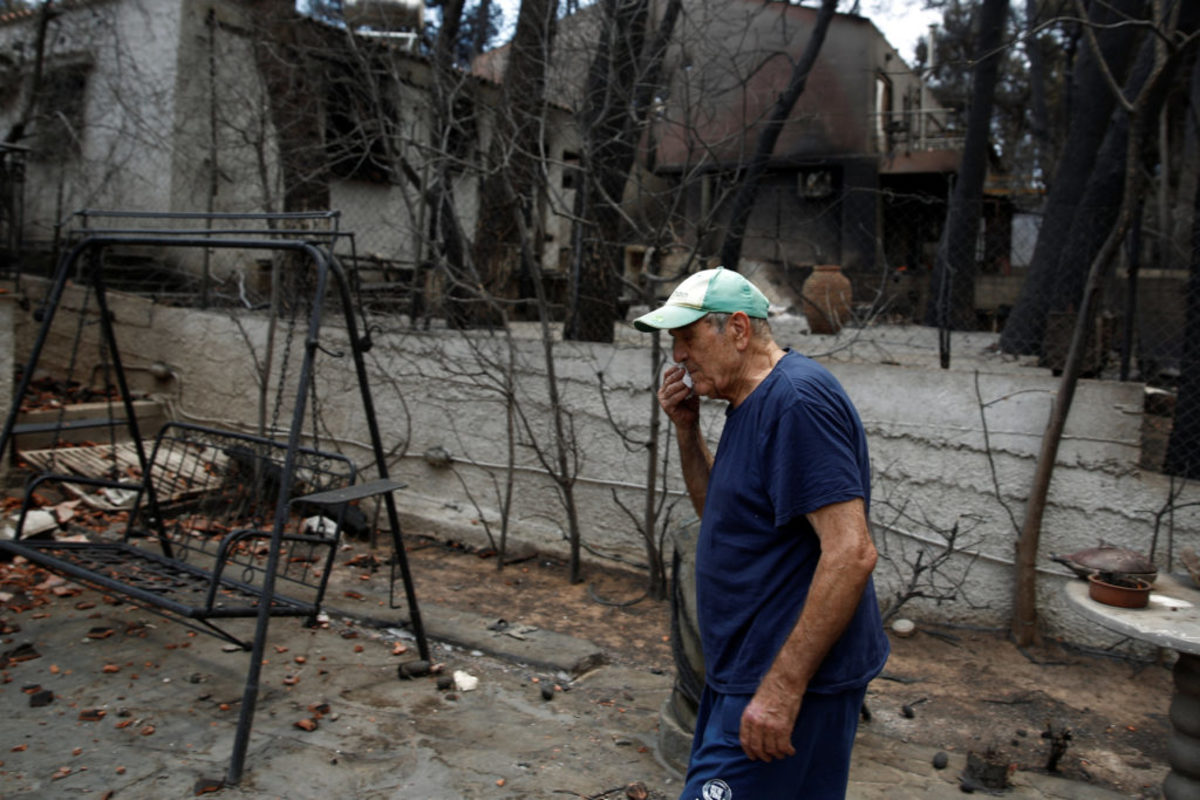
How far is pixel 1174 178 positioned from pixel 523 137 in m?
21.1

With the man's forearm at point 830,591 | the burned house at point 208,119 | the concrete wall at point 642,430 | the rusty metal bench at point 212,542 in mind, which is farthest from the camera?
the burned house at point 208,119

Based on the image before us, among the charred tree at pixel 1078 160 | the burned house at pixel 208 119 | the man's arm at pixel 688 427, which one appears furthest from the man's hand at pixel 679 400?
the charred tree at pixel 1078 160

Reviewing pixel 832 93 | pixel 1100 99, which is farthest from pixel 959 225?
pixel 832 93

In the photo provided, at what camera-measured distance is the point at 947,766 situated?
361 cm

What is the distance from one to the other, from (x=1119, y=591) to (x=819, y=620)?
1.83 metres

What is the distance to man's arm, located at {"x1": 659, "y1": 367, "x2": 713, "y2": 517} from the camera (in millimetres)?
2510

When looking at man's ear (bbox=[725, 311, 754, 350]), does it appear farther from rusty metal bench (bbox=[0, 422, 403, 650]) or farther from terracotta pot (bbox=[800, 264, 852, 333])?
terracotta pot (bbox=[800, 264, 852, 333])

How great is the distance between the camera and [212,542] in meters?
6.21

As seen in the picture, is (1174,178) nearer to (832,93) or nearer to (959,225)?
(832,93)

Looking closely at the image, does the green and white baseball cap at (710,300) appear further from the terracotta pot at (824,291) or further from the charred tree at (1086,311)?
the terracotta pot at (824,291)

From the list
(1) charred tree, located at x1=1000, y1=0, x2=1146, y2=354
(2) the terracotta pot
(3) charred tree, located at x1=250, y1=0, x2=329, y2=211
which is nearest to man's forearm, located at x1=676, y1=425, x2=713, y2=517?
(2) the terracotta pot

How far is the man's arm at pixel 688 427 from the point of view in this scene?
2510 mm

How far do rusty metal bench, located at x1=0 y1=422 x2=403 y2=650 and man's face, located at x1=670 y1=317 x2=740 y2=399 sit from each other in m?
1.85

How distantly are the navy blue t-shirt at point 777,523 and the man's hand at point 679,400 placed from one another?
381mm
